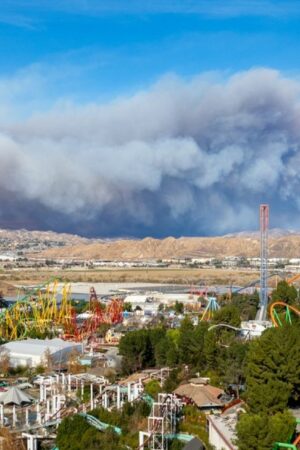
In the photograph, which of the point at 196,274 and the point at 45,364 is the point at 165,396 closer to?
the point at 45,364

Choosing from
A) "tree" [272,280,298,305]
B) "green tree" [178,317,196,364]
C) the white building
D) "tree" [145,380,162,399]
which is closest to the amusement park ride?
the white building

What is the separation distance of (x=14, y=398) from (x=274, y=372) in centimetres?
754

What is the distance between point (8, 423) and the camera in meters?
18.0

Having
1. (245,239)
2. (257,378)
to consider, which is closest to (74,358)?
(257,378)

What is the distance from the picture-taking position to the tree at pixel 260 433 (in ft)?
43.6

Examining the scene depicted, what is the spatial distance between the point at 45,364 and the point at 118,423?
1030 centimetres

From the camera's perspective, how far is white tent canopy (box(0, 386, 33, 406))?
65.0ft

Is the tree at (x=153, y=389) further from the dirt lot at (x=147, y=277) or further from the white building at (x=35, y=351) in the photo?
the dirt lot at (x=147, y=277)

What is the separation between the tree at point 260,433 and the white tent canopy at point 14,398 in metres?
8.14

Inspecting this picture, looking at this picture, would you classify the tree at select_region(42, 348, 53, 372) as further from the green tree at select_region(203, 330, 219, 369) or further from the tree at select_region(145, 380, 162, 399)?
the tree at select_region(145, 380, 162, 399)

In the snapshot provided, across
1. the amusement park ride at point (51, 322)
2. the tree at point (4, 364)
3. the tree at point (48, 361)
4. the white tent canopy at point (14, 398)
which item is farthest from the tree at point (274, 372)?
the amusement park ride at point (51, 322)

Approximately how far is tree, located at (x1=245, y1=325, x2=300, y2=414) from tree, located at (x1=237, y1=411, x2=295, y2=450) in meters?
1.74

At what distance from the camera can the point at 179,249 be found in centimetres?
17025

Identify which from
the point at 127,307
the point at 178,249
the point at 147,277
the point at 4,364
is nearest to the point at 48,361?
the point at 4,364
